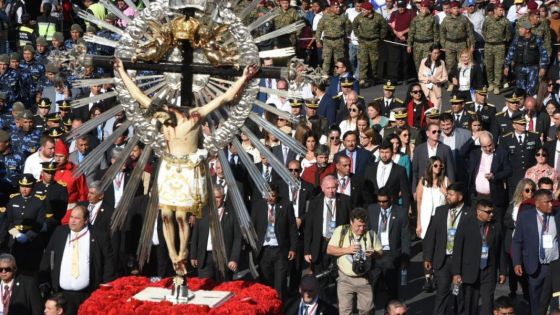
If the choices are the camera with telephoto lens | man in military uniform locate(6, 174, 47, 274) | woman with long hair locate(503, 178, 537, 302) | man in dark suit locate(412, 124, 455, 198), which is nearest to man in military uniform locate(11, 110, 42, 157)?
man in military uniform locate(6, 174, 47, 274)

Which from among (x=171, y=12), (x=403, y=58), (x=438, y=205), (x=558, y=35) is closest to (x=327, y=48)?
(x=403, y=58)

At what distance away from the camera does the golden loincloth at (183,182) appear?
13.5m

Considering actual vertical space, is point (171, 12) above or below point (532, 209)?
above

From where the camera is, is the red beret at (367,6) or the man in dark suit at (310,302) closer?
the man in dark suit at (310,302)

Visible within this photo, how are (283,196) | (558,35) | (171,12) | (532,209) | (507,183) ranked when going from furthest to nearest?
(558,35) → (507,183) → (283,196) → (532,209) → (171,12)

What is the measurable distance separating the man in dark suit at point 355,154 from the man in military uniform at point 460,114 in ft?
8.50

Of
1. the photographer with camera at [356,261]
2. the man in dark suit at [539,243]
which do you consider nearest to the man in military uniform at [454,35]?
the man in dark suit at [539,243]

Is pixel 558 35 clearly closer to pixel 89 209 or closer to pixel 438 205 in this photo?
pixel 438 205

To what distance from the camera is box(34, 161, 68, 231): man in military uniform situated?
19875 millimetres

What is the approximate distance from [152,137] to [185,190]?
52cm

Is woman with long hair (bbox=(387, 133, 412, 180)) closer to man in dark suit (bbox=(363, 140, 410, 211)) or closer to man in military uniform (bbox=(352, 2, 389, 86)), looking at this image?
man in dark suit (bbox=(363, 140, 410, 211))

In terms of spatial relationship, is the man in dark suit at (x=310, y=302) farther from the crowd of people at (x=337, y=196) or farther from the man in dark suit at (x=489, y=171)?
the man in dark suit at (x=489, y=171)

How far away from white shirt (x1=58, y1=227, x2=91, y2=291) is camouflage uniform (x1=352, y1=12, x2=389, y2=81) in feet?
41.3

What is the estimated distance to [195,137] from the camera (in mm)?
13516
